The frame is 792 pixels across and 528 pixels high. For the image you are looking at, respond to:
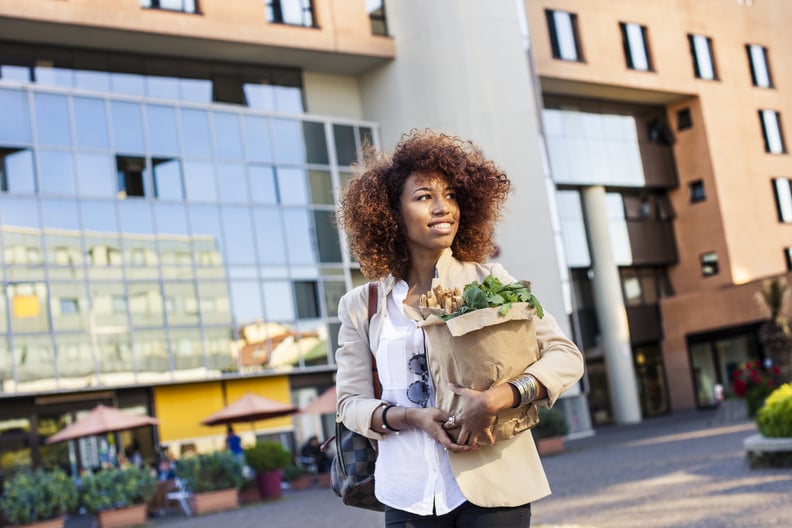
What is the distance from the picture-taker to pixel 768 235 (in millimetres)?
47906

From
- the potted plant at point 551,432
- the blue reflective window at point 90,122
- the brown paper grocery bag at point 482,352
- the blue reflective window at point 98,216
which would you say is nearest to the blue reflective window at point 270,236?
the blue reflective window at point 98,216

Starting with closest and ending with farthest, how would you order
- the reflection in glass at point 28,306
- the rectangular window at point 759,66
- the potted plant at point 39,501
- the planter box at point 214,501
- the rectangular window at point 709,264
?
the potted plant at point 39,501
the planter box at point 214,501
the reflection in glass at point 28,306
the rectangular window at point 709,264
the rectangular window at point 759,66

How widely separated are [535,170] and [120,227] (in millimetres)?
13846

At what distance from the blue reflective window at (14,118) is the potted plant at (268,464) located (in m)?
11.0

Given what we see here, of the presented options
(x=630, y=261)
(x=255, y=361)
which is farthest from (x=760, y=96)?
(x=255, y=361)

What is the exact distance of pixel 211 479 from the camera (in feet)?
76.1

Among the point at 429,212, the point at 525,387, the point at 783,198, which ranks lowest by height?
the point at 525,387

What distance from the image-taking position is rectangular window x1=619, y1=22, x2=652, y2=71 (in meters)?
44.1

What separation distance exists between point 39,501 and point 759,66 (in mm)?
40140

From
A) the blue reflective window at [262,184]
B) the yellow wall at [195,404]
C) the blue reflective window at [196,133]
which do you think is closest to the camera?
the yellow wall at [195,404]

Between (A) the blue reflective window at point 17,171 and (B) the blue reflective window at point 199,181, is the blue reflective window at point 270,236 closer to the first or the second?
(B) the blue reflective window at point 199,181

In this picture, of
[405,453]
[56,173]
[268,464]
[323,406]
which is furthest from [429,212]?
[56,173]

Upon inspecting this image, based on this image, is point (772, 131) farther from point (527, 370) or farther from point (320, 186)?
point (527, 370)

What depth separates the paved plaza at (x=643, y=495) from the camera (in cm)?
1062
